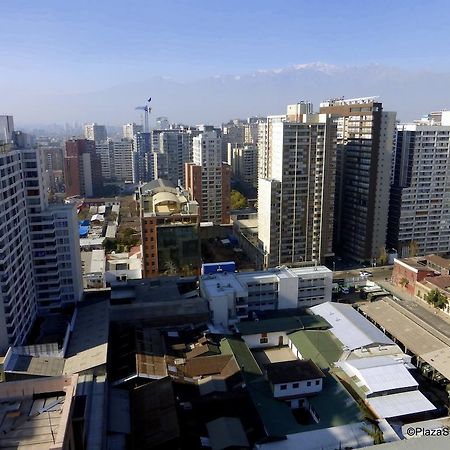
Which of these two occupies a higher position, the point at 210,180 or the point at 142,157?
the point at 142,157

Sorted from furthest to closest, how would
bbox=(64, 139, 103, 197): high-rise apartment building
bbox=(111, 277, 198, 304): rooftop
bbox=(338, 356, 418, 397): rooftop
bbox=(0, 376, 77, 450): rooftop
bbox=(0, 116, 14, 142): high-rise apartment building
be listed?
bbox=(64, 139, 103, 197): high-rise apartment building → bbox=(111, 277, 198, 304): rooftop → bbox=(0, 116, 14, 142): high-rise apartment building → bbox=(338, 356, 418, 397): rooftop → bbox=(0, 376, 77, 450): rooftop

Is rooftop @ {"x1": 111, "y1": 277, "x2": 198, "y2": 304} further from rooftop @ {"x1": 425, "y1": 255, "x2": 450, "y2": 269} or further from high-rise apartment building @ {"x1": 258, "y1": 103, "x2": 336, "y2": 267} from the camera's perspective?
rooftop @ {"x1": 425, "y1": 255, "x2": 450, "y2": 269}

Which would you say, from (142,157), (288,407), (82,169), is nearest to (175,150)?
(82,169)

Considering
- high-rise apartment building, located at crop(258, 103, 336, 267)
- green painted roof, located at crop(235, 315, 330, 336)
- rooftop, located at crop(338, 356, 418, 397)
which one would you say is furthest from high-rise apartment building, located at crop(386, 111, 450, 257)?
rooftop, located at crop(338, 356, 418, 397)

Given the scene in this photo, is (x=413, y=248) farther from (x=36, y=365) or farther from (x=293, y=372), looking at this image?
(x=36, y=365)

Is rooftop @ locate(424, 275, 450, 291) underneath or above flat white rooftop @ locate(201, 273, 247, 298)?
underneath

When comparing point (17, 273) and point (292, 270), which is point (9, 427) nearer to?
point (17, 273)
